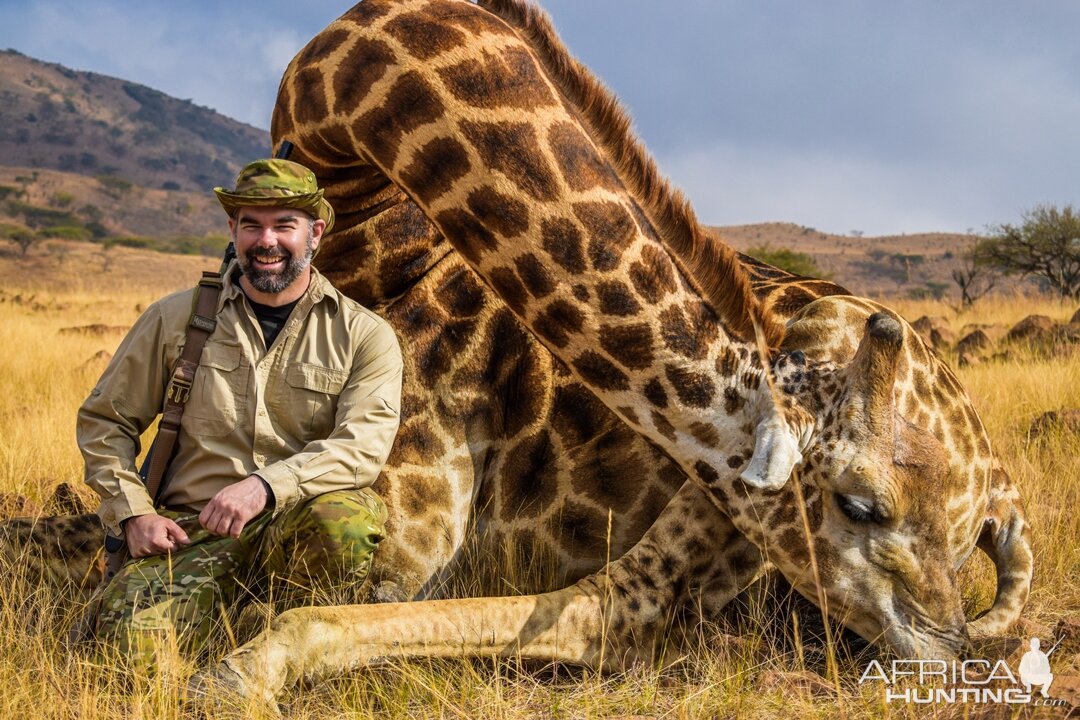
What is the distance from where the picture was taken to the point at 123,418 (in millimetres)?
3398

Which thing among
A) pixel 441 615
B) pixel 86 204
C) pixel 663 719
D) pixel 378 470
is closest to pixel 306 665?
pixel 441 615

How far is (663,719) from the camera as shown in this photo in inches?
109

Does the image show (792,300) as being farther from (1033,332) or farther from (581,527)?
(1033,332)

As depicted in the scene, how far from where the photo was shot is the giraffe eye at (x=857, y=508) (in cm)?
322

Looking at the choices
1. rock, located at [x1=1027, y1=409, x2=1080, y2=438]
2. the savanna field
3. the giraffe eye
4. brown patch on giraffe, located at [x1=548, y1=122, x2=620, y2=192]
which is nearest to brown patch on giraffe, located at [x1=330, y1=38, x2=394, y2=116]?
brown patch on giraffe, located at [x1=548, y1=122, x2=620, y2=192]

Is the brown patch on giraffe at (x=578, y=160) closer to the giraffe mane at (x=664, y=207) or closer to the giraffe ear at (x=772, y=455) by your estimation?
the giraffe mane at (x=664, y=207)

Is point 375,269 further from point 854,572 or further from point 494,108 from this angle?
point 854,572

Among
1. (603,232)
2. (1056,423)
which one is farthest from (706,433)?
(1056,423)

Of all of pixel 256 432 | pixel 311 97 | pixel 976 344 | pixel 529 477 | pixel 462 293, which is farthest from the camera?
pixel 976 344

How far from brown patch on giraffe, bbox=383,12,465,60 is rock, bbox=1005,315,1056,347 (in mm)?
8621

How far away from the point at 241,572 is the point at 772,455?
6.44 feet

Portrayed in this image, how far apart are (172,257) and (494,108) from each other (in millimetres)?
55682

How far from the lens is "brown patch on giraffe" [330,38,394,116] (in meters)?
3.38

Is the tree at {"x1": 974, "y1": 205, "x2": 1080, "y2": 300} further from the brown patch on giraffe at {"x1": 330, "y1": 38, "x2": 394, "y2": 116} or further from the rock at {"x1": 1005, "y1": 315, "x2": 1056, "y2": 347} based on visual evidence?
the brown patch on giraffe at {"x1": 330, "y1": 38, "x2": 394, "y2": 116}
